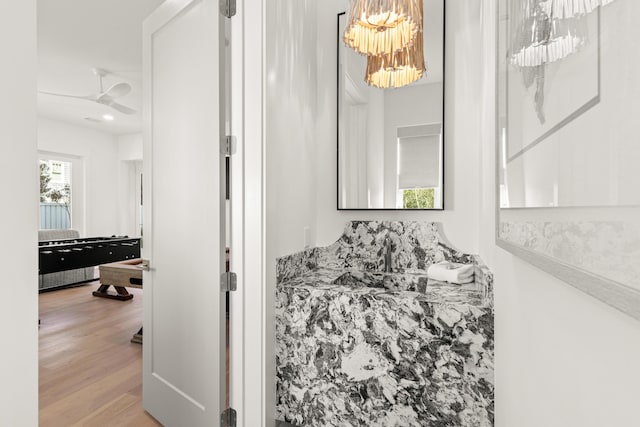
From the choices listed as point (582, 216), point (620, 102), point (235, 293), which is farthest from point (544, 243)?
A: point (235, 293)

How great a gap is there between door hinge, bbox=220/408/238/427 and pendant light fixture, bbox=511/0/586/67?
177 centimetres

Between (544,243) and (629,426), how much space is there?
0.22 m

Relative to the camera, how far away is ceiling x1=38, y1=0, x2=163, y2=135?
2887mm

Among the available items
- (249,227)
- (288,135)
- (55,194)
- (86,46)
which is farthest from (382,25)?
(55,194)

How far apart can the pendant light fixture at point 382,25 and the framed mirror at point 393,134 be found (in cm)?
28

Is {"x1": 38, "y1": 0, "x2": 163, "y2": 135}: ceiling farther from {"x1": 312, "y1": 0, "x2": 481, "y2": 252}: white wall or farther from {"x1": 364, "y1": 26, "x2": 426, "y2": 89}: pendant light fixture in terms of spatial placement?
{"x1": 312, "y1": 0, "x2": 481, "y2": 252}: white wall

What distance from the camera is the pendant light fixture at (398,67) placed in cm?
189

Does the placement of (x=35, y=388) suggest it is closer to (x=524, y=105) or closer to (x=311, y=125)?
(x=524, y=105)

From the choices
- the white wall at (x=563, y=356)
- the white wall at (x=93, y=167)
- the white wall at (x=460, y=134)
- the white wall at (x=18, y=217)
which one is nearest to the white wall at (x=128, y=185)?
the white wall at (x=93, y=167)

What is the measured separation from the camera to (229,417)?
1615 millimetres

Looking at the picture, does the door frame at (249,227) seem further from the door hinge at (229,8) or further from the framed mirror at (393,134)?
the framed mirror at (393,134)

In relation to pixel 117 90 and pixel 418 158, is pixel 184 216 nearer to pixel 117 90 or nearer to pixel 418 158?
pixel 418 158

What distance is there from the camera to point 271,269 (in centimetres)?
161

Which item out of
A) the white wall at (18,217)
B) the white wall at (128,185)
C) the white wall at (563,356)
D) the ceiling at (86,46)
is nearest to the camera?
the white wall at (563,356)
